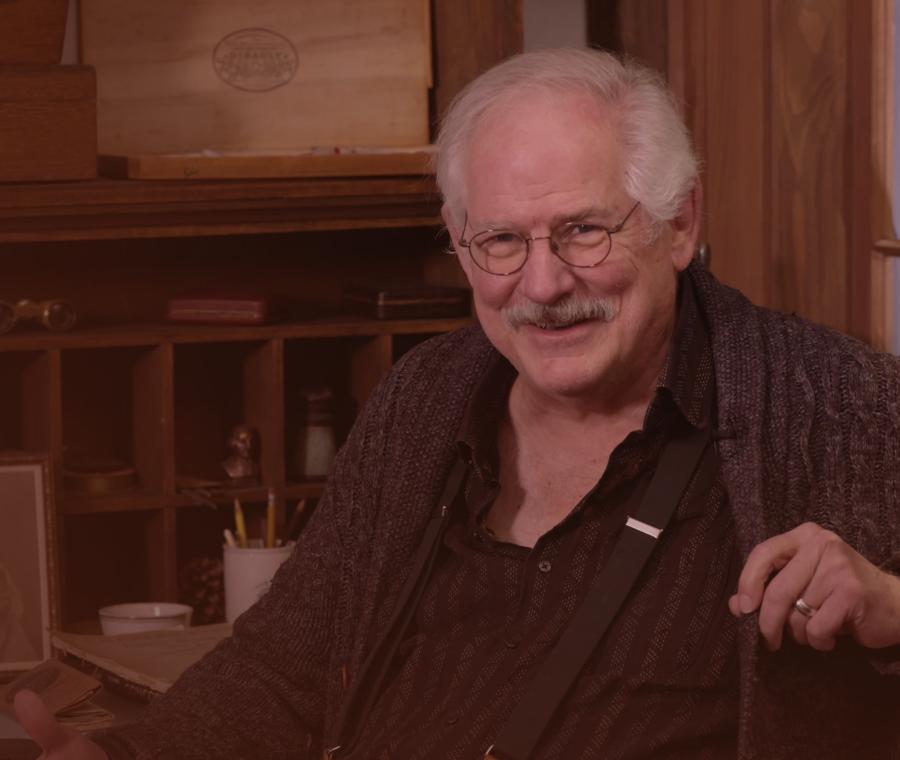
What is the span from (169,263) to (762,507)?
5.26 ft

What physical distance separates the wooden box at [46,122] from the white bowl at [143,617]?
76 cm

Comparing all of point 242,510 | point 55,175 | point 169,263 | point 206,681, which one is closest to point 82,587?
point 242,510

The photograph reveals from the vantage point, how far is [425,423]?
2164mm

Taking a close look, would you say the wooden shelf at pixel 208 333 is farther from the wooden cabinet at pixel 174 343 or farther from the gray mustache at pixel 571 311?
the gray mustache at pixel 571 311

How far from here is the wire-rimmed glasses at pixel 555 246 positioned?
6.32 ft

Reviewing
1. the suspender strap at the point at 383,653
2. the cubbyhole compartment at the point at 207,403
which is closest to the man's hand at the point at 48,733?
the suspender strap at the point at 383,653

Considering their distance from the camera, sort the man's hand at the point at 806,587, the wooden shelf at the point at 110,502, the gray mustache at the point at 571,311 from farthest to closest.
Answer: the wooden shelf at the point at 110,502
the gray mustache at the point at 571,311
the man's hand at the point at 806,587

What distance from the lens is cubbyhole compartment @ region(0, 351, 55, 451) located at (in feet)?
9.12

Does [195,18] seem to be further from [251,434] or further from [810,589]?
[810,589]

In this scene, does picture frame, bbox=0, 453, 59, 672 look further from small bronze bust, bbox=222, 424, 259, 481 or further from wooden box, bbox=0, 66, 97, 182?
wooden box, bbox=0, 66, 97, 182

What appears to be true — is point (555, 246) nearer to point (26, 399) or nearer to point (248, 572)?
point (248, 572)

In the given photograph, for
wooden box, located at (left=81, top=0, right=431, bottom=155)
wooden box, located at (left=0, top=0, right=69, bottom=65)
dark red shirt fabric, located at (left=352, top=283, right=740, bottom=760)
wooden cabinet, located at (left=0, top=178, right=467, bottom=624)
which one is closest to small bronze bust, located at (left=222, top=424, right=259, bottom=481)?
wooden cabinet, located at (left=0, top=178, right=467, bottom=624)

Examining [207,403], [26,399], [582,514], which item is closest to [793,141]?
[582,514]

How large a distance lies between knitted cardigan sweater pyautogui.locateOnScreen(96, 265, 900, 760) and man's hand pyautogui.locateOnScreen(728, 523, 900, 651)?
14cm
